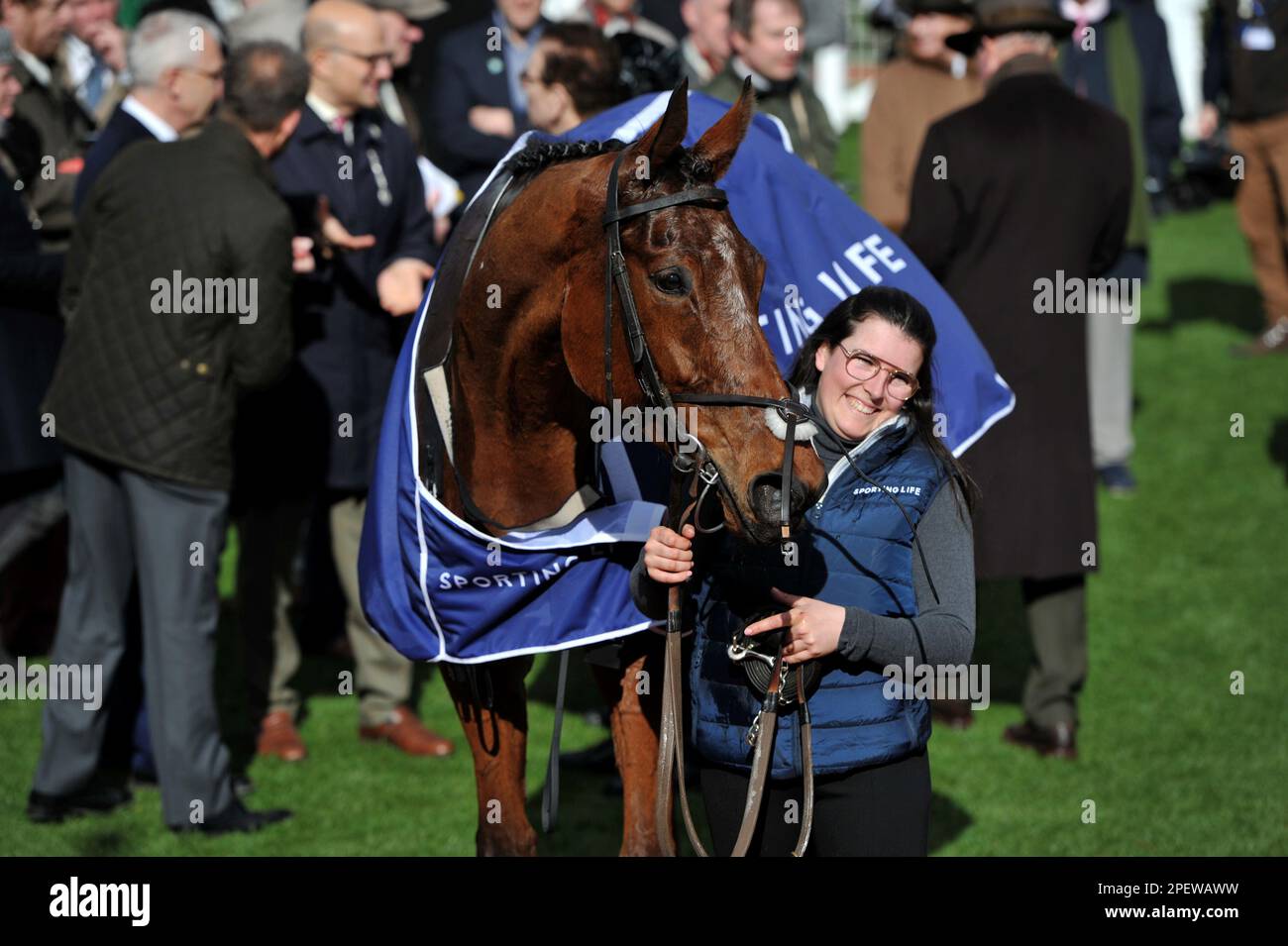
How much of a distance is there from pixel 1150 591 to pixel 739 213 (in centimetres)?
433

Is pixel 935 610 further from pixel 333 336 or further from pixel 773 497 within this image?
pixel 333 336

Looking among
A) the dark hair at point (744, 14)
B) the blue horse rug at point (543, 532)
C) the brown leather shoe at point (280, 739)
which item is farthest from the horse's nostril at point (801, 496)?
the dark hair at point (744, 14)

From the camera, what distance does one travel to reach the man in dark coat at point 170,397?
17.5 ft

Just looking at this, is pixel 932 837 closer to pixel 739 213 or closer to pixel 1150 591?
pixel 739 213

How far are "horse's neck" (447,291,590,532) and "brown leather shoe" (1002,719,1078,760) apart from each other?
10.3 ft

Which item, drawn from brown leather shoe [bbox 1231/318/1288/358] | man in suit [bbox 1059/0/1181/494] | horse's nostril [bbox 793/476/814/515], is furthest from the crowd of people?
brown leather shoe [bbox 1231/318/1288/358]

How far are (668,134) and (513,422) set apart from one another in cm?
84

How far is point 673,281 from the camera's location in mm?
3195

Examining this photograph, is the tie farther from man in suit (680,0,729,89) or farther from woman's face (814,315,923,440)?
woman's face (814,315,923,440)

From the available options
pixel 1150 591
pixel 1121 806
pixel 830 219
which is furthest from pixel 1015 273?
pixel 1150 591

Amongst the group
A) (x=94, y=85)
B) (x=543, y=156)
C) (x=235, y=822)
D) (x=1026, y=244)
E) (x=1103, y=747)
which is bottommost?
(x=235, y=822)

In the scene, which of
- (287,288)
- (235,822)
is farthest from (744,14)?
(235,822)

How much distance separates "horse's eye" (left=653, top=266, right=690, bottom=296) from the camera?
10.5 feet

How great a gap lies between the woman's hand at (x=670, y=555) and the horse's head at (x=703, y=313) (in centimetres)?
16
